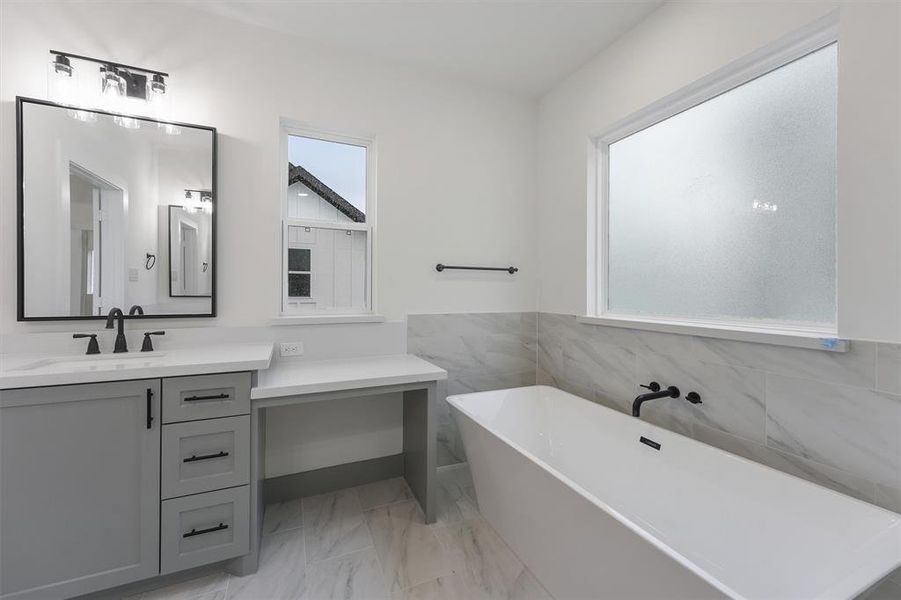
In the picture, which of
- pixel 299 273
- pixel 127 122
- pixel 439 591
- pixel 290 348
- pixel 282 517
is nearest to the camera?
pixel 439 591

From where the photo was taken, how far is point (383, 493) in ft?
7.26

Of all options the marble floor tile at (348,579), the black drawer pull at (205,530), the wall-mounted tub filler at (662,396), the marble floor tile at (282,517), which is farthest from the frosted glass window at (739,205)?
the black drawer pull at (205,530)

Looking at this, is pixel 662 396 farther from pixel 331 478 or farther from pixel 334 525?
pixel 331 478

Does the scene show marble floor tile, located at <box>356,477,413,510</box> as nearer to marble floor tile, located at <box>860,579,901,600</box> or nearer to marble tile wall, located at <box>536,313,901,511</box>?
marble tile wall, located at <box>536,313,901,511</box>

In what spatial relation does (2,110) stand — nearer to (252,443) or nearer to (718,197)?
(252,443)

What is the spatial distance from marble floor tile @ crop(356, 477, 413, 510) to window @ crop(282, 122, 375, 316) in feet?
3.60

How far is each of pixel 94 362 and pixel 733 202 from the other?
9.40 feet

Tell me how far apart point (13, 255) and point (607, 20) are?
313cm

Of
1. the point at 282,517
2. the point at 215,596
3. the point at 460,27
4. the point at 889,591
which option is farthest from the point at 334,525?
the point at 460,27

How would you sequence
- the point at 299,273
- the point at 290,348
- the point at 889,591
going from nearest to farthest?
1. the point at 889,591
2. the point at 290,348
3. the point at 299,273

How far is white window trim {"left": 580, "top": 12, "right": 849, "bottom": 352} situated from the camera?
4.48 feet

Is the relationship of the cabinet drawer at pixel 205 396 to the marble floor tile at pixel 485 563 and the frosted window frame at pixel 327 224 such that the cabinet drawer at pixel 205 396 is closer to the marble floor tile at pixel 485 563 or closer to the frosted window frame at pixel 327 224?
the frosted window frame at pixel 327 224

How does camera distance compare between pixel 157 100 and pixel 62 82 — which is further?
pixel 157 100

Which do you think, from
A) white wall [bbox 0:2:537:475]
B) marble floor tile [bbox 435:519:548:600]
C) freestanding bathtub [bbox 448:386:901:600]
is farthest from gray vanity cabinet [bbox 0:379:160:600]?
freestanding bathtub [bbox 448:386:901:600]
